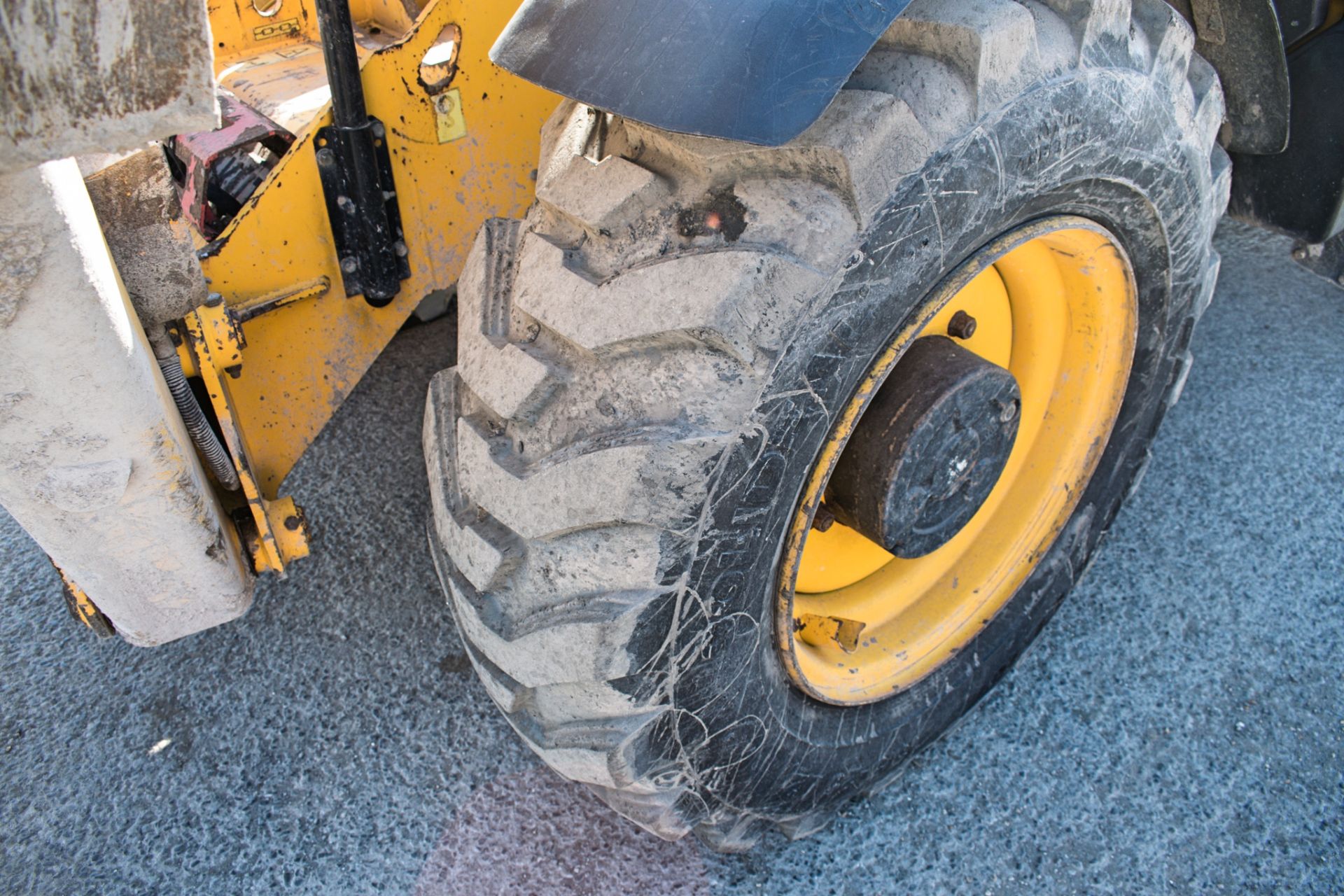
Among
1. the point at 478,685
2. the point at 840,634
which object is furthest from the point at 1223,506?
the point at 478,685

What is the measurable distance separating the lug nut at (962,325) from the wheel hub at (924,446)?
6 centimetres

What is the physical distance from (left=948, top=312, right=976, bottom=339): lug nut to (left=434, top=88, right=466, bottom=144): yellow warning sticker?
77 centimetres

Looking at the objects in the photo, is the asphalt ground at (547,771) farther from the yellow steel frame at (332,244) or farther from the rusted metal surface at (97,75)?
the rusted metal surface at (97,75)

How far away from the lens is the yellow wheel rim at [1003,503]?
1.35 m

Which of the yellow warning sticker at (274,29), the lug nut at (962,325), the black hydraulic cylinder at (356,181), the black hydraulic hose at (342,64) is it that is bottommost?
the lug nut at (962,325)

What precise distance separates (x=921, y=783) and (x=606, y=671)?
80 cm

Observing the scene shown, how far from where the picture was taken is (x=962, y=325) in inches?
53.7

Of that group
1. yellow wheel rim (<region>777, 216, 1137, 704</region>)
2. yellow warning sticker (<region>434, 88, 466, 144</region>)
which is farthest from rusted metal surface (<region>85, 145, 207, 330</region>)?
yellow wheel rim (<region>777, 216, 1137, 704</region>)

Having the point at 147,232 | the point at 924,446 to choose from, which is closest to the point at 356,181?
the point at 147,232

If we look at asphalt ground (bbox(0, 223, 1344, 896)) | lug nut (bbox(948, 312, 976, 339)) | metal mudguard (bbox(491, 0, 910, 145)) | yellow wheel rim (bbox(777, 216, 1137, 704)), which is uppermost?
metal mudguard (bbox(491, 0, 910, 145))

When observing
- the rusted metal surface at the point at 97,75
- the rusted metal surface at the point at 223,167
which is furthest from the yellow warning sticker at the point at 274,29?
the rusted metal surface at the point at 97,75

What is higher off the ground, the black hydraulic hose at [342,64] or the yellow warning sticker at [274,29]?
the black hydraulic hose at [342,64]

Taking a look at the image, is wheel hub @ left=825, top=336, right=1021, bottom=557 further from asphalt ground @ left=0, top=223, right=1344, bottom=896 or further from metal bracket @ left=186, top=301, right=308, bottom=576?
metal bracket @ left=186, top=301, right=308, bottom=576

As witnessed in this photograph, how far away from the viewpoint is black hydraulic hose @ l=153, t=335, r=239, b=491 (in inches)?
39.7
